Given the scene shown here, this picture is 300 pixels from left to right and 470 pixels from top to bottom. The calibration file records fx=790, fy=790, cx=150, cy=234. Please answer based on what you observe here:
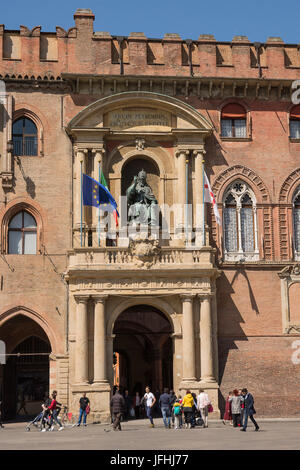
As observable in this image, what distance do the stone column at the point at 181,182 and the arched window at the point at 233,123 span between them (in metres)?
2.39

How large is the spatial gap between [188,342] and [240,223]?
6.00 m

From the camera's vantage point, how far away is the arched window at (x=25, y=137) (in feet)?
109

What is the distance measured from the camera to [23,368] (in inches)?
1624

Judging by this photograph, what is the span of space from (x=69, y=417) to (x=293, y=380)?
906cm

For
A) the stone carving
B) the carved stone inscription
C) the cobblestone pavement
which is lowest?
the cobblestone pavement

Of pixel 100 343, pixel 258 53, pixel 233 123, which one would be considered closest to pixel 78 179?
pixel 100 343

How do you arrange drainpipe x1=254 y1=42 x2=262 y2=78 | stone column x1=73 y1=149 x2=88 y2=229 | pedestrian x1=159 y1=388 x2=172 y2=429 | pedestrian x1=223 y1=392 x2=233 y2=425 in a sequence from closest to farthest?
1. pedestrian x1=159 y1=388 x2=172 y2=429
2. pedestrian x1=223 y1=392 x2=233 y2=425
3. stone column x1=73 y1=149 x2=88 y2=229
4. drainpipe x1=254 y1=42 x2=262 y2=78

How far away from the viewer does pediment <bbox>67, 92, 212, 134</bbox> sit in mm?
32906

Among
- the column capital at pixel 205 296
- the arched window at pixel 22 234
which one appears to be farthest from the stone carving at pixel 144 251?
the arched window at pixel 22 234

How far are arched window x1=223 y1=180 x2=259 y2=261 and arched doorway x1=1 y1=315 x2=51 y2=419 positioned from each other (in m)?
9.14

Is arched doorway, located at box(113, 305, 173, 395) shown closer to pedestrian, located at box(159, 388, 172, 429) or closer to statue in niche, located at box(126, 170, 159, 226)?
statue in niche, located at box(126, 170, 159, 226)

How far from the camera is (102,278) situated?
101 feet

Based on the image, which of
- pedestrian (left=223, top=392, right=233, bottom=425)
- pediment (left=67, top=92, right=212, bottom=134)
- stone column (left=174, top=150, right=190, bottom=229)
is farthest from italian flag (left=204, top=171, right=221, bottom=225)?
pedestrian (left=223, top=392, right=233, bottom=425)
